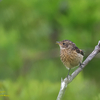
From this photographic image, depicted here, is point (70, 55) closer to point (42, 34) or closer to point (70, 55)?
point (70, 55)

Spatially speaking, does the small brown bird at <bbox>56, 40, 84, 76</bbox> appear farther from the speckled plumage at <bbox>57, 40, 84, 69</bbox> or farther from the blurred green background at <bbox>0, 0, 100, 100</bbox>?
the blurred green background at <bbox>0, 0, 100, 100</bbox>

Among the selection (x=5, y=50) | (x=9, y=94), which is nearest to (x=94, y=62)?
(x=5, y=50)

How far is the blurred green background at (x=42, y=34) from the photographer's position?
30.8ft

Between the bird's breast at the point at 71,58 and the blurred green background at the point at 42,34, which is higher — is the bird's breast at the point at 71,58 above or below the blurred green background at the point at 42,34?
below

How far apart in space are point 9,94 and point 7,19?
3773 millimetres

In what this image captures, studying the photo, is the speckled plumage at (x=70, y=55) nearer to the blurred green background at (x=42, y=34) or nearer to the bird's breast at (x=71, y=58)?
the bird's breast at (x=71, y=58)

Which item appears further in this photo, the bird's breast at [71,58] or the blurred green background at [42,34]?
the blurred green background at [42,34]

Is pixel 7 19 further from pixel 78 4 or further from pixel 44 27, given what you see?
pixel 78 4

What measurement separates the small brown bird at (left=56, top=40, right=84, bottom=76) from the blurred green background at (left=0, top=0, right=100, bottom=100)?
247cm

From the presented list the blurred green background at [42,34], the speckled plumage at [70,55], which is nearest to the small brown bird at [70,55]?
the speckled plumage at [70,55]

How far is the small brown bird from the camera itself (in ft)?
19.7

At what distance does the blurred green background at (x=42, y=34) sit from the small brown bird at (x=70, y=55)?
2469 mm

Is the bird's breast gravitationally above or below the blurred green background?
below

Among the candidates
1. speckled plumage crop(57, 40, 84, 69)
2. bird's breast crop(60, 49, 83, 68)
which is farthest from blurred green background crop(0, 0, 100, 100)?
bird's breast crop(60, 49, 83, 68)
